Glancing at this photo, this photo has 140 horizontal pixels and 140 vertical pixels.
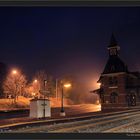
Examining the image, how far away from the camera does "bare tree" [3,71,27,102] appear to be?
17.4ft

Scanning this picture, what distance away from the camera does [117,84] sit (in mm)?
5586

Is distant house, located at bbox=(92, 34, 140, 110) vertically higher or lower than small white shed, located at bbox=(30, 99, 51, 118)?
higher

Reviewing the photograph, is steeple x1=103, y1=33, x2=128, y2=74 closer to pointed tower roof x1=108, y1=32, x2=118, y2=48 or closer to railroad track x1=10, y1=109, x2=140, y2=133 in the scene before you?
pointed tower roof x1=108, y1=32, x2=118, y2=48

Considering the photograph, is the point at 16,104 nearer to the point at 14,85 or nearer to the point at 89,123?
the point at 14,85

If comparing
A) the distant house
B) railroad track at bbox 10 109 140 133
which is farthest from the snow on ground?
the distant house

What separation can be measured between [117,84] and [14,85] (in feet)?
5.44

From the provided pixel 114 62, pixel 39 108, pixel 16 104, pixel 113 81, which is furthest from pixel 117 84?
pixel 16 104

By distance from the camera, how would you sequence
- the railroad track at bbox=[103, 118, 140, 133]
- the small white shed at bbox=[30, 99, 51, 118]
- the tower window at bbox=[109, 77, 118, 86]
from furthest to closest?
the tower window at bbox=[109, 77, 118, 86] → the small white shed at bbox=[30, 99, 51, 118] → the railroad track at bbox=[103, 118, 140, 133]

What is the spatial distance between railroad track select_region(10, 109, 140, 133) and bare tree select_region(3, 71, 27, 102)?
0.56 meters

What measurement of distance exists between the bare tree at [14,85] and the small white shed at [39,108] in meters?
0.28

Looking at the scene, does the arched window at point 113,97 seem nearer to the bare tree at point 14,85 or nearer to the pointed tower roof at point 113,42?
the pointed tower roof at point 113,42

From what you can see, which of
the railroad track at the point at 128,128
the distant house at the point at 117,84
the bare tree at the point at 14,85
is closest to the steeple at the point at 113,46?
the distant house at the point at 117,84

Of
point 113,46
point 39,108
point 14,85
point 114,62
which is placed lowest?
point 39,108

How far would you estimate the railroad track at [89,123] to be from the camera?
5.26 metres
